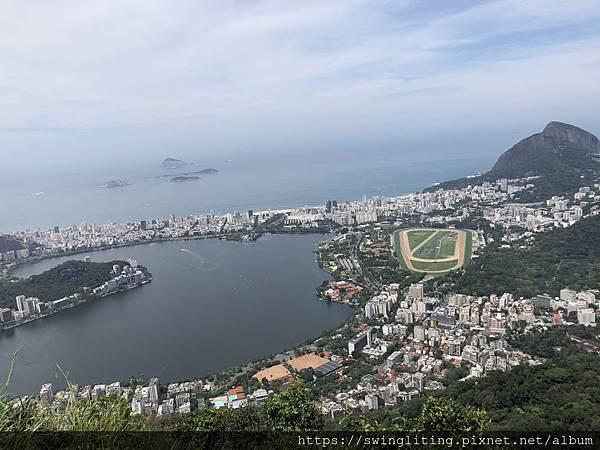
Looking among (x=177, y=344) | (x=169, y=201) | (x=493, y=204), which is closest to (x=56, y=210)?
(x=169, y=201)

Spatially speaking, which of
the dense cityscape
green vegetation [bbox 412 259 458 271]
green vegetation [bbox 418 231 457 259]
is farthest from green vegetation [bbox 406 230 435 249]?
green vegetation [bbox 412 259 458 271]

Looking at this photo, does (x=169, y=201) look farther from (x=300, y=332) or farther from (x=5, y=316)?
(x=300, y=332)

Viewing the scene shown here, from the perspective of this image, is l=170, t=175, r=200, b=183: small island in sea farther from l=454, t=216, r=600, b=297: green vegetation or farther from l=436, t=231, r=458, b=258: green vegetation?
l=454, t=216, r=600, b=297: green vegetation

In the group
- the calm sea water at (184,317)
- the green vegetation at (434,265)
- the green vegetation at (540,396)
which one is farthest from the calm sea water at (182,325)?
the green vegetation at (540,396)

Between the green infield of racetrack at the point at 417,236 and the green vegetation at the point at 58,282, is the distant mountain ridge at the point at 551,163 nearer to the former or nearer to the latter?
the green infield of racetrack at the point at 417,236

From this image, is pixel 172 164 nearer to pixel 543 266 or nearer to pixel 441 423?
pixel 543 266
